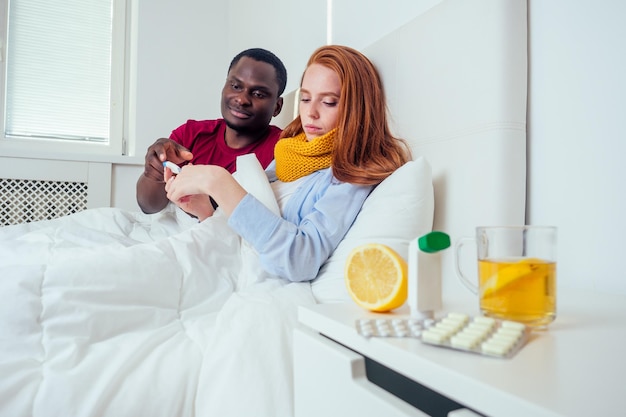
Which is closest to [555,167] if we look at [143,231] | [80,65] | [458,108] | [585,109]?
[585,109]

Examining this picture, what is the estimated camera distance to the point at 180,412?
0.62 metres

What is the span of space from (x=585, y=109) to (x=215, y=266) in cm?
69

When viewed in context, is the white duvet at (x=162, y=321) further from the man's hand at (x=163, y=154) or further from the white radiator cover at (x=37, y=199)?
the white radiator cover at (x=37, y=199)

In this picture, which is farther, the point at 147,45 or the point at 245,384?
the point at 147,45

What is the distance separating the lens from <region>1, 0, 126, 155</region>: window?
2.33 m

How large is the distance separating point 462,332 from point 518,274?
0.34 ft

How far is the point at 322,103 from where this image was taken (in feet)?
Result: 3.69

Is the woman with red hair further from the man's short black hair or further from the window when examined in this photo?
the window

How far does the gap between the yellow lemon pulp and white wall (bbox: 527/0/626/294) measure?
1.12 ft

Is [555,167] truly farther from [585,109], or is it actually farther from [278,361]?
[278,361]

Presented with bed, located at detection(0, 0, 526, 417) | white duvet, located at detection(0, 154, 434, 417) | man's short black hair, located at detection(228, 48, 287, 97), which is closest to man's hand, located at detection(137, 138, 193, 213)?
bed, located at detection(0, 0, 526, 417)

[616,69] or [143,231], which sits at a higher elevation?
[616,69]

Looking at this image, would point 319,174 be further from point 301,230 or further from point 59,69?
point 59,69

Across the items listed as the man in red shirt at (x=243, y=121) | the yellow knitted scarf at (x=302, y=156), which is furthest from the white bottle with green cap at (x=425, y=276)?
the man in red shirt at (x=243, y=121)
